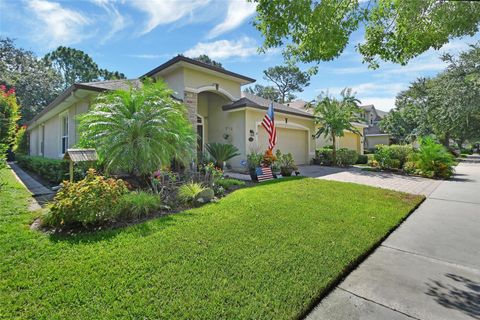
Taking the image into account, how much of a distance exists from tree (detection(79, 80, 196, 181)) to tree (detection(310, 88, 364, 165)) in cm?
1235

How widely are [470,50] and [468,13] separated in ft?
75.0

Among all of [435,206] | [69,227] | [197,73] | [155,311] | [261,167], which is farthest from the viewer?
[197,73]

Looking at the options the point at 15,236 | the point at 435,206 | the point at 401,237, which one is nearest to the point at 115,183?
the point at 15,236

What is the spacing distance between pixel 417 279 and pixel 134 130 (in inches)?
277

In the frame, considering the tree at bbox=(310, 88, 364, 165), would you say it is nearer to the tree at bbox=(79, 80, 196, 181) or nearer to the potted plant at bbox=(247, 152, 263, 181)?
the potted plant at bbox=(247, 152, 263, 181)

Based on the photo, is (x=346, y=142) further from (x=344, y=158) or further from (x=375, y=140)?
(x=375, y=140)

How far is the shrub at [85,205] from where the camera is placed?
4.39 metres

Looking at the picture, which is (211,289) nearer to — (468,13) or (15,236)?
(15,236)

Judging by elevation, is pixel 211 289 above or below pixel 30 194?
below

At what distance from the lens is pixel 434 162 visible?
1234cm

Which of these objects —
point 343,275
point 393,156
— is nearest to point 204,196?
point 343,275

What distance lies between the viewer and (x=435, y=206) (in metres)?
6.95

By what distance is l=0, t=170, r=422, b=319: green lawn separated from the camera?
2.62 metres

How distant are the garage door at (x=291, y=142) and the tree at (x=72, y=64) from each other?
3454 cm
